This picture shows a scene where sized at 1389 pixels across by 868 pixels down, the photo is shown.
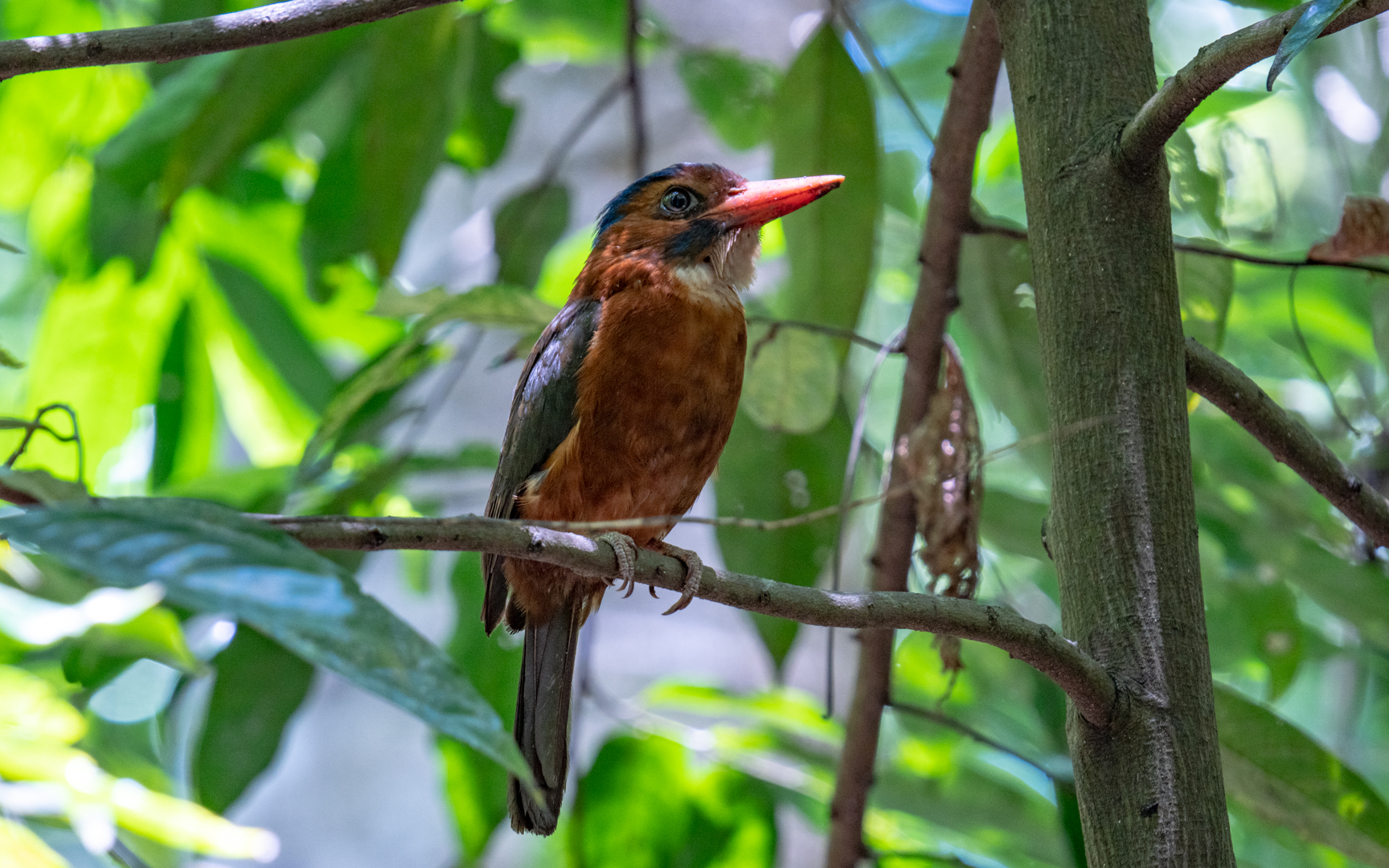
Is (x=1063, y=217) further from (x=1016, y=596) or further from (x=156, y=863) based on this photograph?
(x=1016, y=596)

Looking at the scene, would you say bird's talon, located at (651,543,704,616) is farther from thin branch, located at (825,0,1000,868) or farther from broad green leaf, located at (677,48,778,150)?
broad green leaf, located at (677,48,778,150)

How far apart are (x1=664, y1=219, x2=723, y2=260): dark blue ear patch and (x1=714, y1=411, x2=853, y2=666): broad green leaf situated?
0.35m

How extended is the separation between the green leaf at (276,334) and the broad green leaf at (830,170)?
141cm

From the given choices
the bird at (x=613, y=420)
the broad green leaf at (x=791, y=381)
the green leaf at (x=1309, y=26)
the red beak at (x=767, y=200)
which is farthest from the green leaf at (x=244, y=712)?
the green leaf at (x=1309, y=26)

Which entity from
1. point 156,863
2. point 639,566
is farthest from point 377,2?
point 156,863

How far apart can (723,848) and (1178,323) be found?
1.55 m

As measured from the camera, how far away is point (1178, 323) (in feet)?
3.97

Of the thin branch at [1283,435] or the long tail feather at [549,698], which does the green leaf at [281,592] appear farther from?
the long tail feather at [549,698]

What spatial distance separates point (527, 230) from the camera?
2820mm

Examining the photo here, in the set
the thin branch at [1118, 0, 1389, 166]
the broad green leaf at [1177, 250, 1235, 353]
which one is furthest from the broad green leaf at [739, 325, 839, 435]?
the thin branch at [1118, 0, 1389, 166]

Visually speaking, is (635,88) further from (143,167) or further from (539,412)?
(143,167)

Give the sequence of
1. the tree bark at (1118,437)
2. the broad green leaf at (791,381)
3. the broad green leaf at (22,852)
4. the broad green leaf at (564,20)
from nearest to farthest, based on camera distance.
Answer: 1. the tree bark at (1118,437)
2. the broad green leaf at (22,852)
3. the broad green leaf at (791,381)
4. the broad green leaf at (564,20)

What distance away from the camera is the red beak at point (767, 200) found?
75.8 inches

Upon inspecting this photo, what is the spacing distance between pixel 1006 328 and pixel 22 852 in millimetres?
1763
